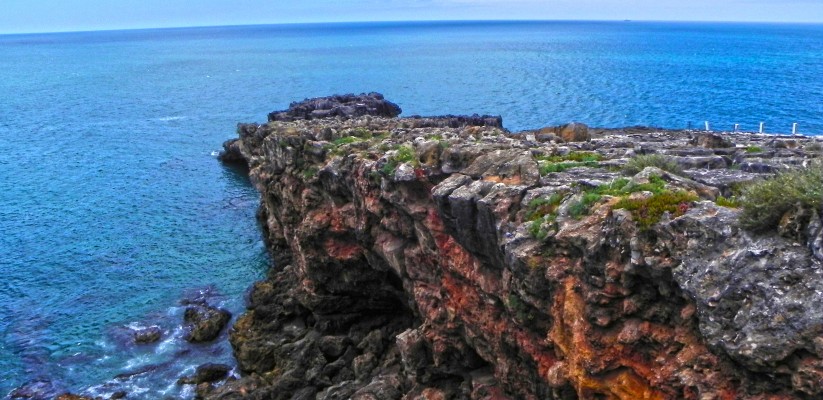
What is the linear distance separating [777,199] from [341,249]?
28796mm

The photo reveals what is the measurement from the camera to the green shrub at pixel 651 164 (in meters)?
25.5

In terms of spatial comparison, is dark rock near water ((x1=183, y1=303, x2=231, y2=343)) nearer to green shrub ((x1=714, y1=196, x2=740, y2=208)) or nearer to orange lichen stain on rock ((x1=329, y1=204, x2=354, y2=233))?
orange lichen stain on rock ((x1=329, y1=204, x2=354, y2=233))

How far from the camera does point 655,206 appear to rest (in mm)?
19875

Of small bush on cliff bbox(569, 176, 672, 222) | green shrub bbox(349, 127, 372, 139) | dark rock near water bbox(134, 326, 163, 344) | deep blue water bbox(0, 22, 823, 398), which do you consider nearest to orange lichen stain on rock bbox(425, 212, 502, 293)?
small bush on cliff bbox(569, 176, 672, 222)

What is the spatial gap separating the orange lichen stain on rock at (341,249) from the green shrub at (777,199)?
27.0 m

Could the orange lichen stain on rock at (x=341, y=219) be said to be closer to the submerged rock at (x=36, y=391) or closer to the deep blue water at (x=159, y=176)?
the deep blue water at (x=159, y=176)

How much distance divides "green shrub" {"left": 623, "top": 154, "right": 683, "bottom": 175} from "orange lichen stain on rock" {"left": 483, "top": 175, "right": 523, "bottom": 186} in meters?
4.02

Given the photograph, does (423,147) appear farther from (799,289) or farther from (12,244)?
(12,244)

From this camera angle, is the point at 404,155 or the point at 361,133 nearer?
the point at 404,155

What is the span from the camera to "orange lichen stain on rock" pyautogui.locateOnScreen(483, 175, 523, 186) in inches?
1050

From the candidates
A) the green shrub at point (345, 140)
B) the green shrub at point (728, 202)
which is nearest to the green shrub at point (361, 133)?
the green shrub at point (345, 140)

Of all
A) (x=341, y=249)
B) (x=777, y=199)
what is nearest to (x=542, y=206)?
(x=777, y=199)

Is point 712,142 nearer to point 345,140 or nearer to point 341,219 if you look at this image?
point 341,219

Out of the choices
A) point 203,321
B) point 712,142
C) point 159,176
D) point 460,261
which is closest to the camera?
point 460,261
